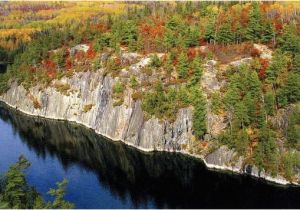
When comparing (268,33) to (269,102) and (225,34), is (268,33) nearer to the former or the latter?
(225,34)

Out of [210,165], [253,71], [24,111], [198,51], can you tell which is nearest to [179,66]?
[198,51]

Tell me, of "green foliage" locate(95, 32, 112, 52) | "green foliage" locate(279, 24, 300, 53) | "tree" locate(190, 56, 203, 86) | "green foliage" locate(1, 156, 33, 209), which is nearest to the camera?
"green foliage" locate(1, 156, 33, 209)

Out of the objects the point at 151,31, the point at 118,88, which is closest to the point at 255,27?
the point at 151,31

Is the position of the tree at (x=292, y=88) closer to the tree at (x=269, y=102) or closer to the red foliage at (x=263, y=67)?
the tree at (x=269, y=102)

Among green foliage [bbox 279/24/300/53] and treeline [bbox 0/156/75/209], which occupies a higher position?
green foliage [bbox 279/24/300/53]

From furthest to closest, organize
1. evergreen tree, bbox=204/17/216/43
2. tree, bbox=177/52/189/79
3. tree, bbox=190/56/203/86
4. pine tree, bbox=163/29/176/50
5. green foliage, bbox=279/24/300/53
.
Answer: pine tree, bbox=163/29/176/50, evergreen tree, bbox=204/17/216/43, tree, bbox=177/52/189/79, tree, bbox=190/56/203/86, green foliage, bbox=279/24/300/53

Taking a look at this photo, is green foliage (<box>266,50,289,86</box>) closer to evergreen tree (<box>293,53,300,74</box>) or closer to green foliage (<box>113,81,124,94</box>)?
evergreen tree (<box>293,53,300,74</box>)

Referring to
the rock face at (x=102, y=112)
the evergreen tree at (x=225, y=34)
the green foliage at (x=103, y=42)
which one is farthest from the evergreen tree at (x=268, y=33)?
the green foliage at (x=103, y=42)

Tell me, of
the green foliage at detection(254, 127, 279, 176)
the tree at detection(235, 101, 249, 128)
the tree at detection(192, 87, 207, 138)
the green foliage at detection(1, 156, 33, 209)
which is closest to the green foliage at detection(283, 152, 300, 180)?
the green foliage at detection(254, 127, 279, 176)
